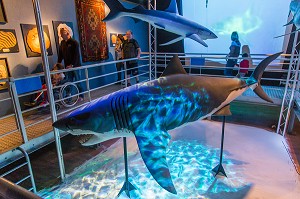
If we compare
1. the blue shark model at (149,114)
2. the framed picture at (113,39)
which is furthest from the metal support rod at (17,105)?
the framed picture at (113,39)

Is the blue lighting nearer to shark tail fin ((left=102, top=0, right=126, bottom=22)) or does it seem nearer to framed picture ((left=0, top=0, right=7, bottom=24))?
shark tail fin ((left=102, top=0, right=126, bottom=22))

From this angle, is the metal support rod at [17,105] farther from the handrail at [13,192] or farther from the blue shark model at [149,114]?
the handrail at [13,192]

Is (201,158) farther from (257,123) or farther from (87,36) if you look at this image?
(87,36)

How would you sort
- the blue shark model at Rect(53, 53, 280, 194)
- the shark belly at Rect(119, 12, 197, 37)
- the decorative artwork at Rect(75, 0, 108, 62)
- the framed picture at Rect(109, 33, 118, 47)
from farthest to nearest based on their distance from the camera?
1. the framed picture at Rect(109, 33, 118, 47)
2. the decorative artwork at Rect(75, 0, 108, 62)
3. the shark belly at Rect(119, 12, 197, 37)
4. the blue shark model at Rect(53, 53, 280, 194)

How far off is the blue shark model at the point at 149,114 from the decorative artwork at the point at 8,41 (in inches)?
113

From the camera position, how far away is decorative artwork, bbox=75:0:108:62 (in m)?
4.91

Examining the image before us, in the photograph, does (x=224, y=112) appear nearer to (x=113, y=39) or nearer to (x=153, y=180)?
(x=153, y=180)

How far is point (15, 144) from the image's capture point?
243 centimetres

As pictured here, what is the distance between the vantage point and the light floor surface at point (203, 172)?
6.38 ft

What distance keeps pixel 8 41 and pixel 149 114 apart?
A: 10.9ft

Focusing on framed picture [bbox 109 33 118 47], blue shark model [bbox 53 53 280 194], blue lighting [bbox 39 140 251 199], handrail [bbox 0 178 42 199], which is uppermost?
framed picture [bbox 109 33 118 47]

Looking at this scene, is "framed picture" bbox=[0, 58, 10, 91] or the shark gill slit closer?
the shark gill slit

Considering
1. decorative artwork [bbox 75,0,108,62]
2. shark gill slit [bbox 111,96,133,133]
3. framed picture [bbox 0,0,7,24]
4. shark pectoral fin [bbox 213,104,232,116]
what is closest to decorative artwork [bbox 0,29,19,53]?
framed picture [bbox 0,0,7,24]

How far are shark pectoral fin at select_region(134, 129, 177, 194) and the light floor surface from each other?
2.70 ft
